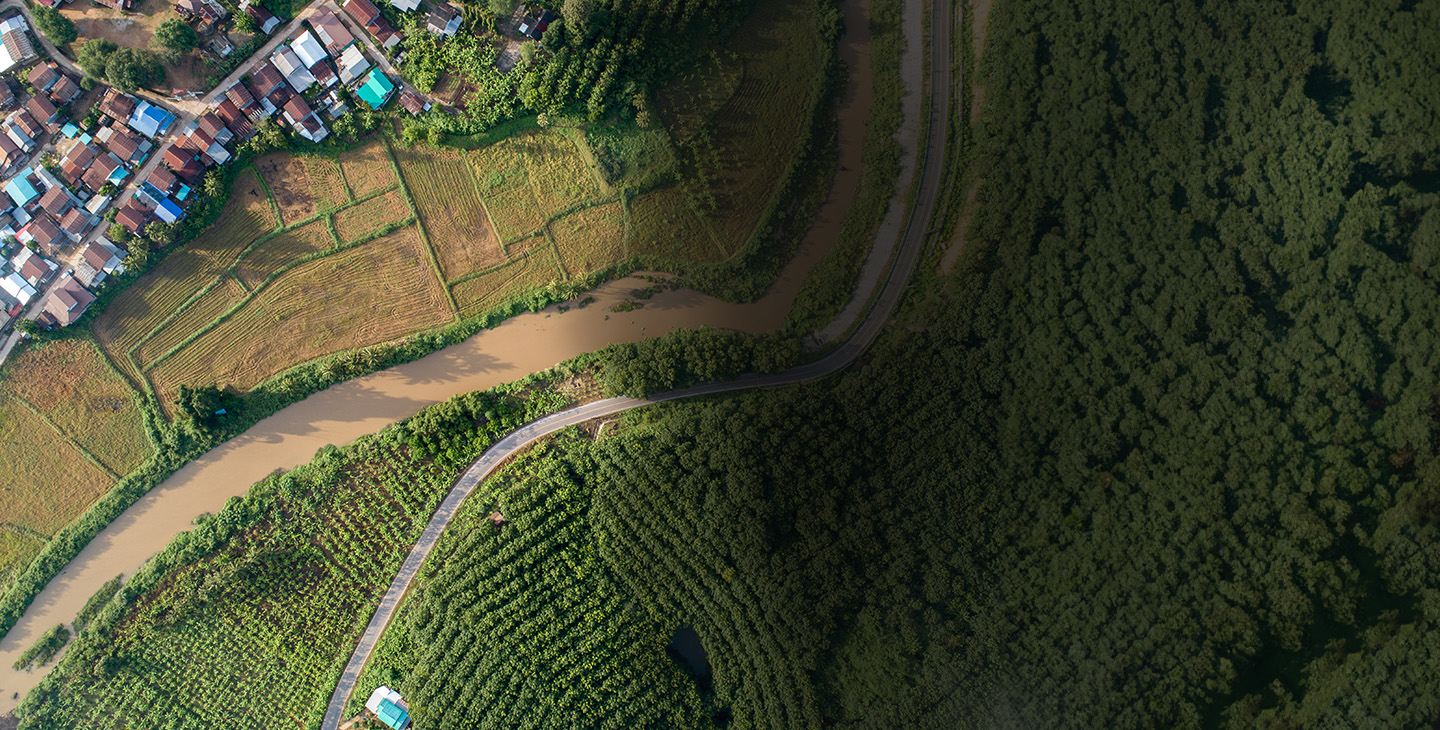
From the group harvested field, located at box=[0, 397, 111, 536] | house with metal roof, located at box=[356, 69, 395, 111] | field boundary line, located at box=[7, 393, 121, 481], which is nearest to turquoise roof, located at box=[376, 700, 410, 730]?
field boundary line, located at box=[7, 393, 121, 481]

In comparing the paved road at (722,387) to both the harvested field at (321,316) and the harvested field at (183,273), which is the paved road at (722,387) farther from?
the harvested field at (183,273)

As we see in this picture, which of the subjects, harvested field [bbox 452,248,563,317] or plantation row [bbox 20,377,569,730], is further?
harvested field [bbox 452,248,563,317]

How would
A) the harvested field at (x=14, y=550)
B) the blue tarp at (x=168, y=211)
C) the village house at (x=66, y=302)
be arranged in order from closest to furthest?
the village house at (x=66, y=302) → the blue tarp at (x=168, y=211) → the harvested field at (x=14, y=550)

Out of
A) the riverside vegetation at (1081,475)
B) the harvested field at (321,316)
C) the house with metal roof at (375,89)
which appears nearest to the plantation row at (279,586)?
the riverside vegetation at (1081,475)

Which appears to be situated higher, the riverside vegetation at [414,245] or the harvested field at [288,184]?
the harvested field at [288,184]

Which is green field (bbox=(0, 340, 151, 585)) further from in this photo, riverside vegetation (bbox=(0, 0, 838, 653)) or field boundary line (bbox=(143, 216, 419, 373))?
field boundary line (bbox=(143, 216, 419, 373))

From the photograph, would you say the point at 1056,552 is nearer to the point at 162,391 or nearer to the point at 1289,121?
the point at 1289,121

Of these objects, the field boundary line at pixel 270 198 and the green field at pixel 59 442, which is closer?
the green field at pixel 59 442

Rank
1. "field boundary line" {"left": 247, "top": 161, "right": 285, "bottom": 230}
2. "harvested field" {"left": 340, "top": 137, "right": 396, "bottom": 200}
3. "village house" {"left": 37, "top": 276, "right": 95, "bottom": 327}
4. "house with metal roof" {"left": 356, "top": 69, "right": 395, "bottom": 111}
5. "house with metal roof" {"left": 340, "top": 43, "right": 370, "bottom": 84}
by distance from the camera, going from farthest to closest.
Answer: "harvested field" {"left": 340, "top": 137, "right": 396, "bottom": 200} → "field boundary line" {"left": 247, "top": 161, "right": 285, "bottom": 230} → "house with metal roof" {"left": 356, "top": 69, "right": 395, "bottom": 111} → "house with metal roof" {"left": 340, "top": 43, "right": 370, "bottom": 84} → "village house" {"left": 37, "top": 276, "right": 95, "bottom": 327}
